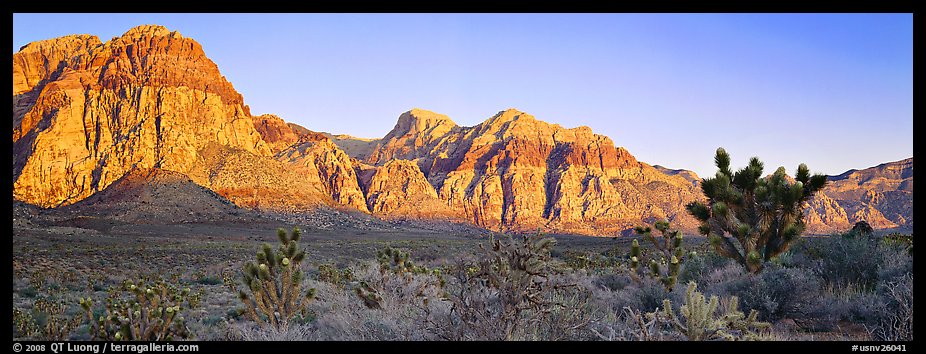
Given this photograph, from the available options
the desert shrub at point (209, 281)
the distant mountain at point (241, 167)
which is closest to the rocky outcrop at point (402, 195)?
the distant mountain at point (241, 167)

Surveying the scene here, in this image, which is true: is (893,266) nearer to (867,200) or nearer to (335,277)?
(335,277)

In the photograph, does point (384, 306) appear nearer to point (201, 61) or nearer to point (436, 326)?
point (436, 326)

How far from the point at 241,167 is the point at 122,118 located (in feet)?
90.2

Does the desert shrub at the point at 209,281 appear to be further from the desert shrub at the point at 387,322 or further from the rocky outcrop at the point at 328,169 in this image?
the rocky outcrop at the point at 328,169

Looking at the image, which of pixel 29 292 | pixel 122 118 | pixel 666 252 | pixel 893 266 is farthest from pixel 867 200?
pixel 122 118

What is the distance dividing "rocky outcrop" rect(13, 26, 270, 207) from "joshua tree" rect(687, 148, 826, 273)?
99.9 meters

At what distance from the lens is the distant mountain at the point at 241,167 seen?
100 metres

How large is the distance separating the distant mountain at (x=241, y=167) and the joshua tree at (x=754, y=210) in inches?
3070

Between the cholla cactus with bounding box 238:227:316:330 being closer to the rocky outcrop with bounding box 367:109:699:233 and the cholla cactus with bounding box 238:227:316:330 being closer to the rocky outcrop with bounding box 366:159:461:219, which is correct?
the rocky outcrop with bounding box 366:159:461:219

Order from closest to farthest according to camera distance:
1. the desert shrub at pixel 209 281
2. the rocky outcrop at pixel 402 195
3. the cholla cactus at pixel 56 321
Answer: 1. the cholla cactus at pixel 56 321
2. the desert shrub at pixel 209 281
3. the rocky outcrop at pixel 402 195

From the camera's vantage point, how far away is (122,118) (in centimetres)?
11000
